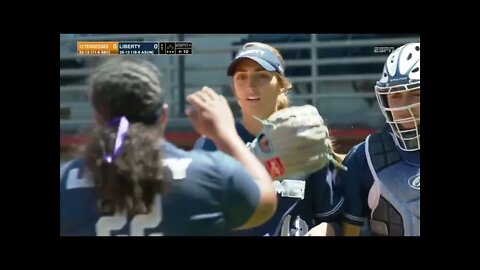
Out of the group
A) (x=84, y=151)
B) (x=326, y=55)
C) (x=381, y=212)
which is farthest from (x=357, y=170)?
(x=84, y=151)

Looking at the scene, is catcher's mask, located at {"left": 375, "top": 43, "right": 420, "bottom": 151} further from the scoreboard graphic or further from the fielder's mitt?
the scoreboard graphic

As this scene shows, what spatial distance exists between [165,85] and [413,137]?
1.55m

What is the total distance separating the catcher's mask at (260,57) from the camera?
407 cm

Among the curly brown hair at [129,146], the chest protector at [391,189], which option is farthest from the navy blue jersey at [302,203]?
the curly brown hair at [129,146]

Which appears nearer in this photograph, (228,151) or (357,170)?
(228,151)

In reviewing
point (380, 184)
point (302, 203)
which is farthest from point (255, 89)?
point (380, 184)

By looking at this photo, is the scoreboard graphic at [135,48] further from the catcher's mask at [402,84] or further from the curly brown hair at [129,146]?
the catcher's mask at [402,84]

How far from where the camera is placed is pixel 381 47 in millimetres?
4125

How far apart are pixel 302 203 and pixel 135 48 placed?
1389 mm

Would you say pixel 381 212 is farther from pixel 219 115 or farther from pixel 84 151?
pixel 84 151

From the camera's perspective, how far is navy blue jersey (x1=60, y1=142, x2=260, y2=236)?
3.65 metres

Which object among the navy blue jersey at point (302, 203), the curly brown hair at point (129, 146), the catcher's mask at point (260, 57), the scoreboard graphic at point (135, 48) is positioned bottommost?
the navy blue jersey at point (302, 203)

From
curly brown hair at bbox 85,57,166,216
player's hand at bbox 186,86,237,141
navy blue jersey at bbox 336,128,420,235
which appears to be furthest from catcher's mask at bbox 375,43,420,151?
curly brown hair at bbox 85,57,166,216

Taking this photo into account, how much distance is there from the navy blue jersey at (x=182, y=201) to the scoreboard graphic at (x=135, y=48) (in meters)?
0.60
